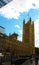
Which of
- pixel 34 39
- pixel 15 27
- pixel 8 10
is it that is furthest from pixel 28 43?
pixel 8 10

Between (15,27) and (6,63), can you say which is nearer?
(6,63)

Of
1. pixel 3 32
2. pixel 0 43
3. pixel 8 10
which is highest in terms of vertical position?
pixel 8 10

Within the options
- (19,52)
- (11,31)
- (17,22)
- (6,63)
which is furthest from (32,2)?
(6,63)

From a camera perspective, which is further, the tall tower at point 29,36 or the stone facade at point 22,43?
the tall tower at point 29,36

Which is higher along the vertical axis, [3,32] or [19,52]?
[3,32]

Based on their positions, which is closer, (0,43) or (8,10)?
(0,43)

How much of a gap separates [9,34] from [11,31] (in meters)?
0.09

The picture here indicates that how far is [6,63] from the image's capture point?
3.30m

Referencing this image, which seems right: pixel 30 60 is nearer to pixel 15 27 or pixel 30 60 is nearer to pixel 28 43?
pixel 28 43

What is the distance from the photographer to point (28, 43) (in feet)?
11.6

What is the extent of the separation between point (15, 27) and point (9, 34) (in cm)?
21

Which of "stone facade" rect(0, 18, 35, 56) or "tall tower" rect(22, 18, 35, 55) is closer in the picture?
"stone facade" rect(0, 18, 35, 56)

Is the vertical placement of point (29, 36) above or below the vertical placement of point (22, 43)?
above

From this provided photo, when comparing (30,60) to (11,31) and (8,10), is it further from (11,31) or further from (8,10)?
(8,10)
